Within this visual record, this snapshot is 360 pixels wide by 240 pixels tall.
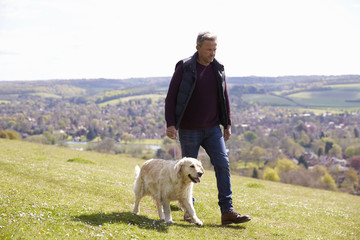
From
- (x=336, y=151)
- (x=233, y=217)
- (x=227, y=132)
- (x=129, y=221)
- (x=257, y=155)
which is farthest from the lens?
(x=336, y=151)

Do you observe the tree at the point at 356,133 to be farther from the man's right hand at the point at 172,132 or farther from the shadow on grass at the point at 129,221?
the man's right hand at the point at 172,132

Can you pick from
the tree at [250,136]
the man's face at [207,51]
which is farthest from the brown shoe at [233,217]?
the tree at [250,136]

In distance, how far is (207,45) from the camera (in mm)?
8711

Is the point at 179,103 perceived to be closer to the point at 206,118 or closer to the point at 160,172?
the point at 206,118

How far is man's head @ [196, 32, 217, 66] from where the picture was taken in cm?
870

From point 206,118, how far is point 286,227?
13.4 ft

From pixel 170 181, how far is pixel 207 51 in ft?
10.4

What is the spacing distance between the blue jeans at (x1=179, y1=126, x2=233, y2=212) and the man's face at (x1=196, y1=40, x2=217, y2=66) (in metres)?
1.72

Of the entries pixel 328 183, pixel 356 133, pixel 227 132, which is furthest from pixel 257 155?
pixel 227 132

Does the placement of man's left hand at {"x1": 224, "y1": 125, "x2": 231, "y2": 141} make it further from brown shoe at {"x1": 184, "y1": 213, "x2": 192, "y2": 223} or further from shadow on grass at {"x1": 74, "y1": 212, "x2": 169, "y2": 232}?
shadow on grass at {"x1": 74, "y1": 212, "x2": 169, "y2": 232}

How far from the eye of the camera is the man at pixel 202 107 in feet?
28.9

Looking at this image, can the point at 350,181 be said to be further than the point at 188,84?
Yes

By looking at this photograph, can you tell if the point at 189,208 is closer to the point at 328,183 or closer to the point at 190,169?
the point at 190,169

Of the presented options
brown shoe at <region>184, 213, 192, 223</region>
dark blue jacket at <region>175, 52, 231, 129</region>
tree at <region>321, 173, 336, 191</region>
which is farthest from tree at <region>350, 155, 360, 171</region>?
dark blue jacket at <region>175, 52, 231, 129</region>
